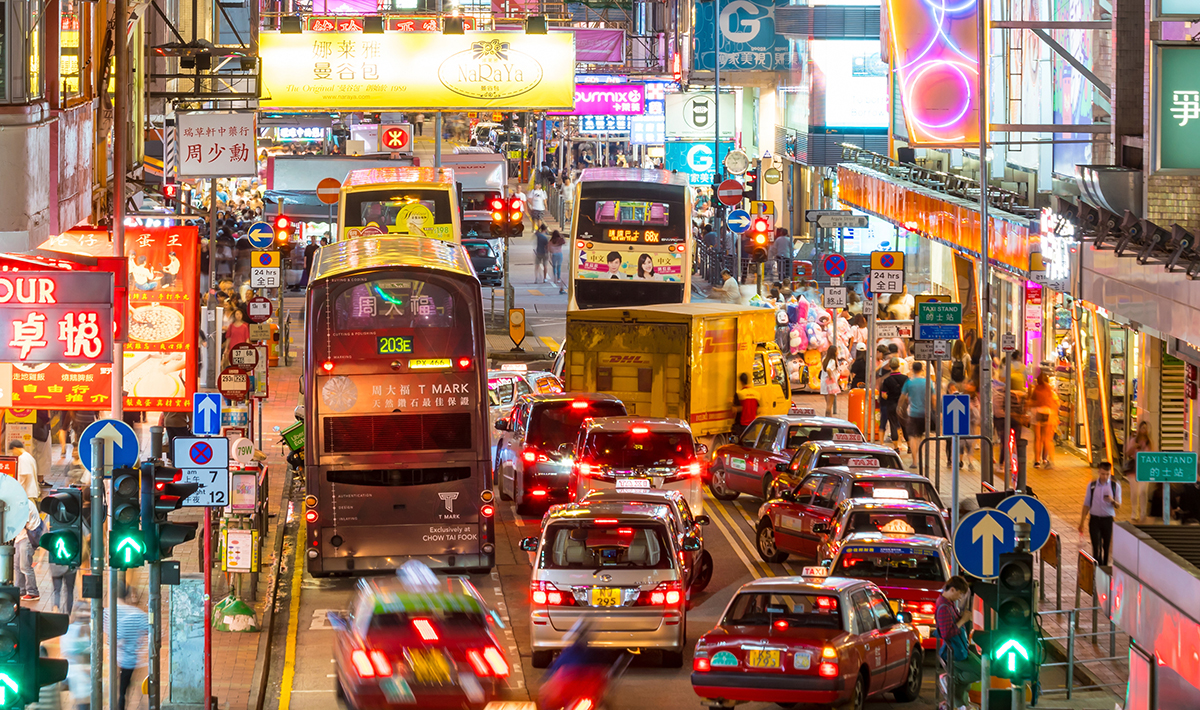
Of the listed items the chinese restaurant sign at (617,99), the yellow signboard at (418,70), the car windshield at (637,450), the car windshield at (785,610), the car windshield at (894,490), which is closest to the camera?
the car windshield at (785,610)

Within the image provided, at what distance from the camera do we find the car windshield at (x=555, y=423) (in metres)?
25.5

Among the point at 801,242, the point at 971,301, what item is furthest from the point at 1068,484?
the point at 801,242

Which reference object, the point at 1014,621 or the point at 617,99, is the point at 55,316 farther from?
the point at 617,99

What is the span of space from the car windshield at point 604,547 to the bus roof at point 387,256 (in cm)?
546

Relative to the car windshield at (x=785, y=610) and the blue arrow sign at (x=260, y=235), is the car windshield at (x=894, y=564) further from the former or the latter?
the blue arrow sign at (x=260, y=235)

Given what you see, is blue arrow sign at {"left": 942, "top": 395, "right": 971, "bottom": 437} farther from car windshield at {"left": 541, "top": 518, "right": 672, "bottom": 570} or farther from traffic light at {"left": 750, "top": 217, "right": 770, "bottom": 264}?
traffic light at {"left": 750, "top": 217, "right": 770, "bottom": 264}

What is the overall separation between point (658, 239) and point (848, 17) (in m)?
14.2

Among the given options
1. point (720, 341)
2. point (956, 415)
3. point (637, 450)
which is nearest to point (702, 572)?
point (637, 450)

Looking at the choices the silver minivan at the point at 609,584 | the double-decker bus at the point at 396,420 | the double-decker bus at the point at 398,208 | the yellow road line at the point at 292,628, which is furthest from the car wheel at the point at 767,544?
the double-decker bus at the point at 398,208

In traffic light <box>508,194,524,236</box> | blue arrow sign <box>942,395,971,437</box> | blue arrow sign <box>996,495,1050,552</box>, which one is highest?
traffic light <box>508,194,524,236</box>

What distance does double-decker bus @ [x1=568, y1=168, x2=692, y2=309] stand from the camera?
4075cm

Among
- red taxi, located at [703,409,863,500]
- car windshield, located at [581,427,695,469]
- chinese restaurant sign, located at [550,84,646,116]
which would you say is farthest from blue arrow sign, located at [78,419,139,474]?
chinese restaurant sign, located at [550,84,646,116]

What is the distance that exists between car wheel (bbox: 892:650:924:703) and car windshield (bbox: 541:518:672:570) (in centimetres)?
255

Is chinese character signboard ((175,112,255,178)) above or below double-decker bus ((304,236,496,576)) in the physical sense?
above
